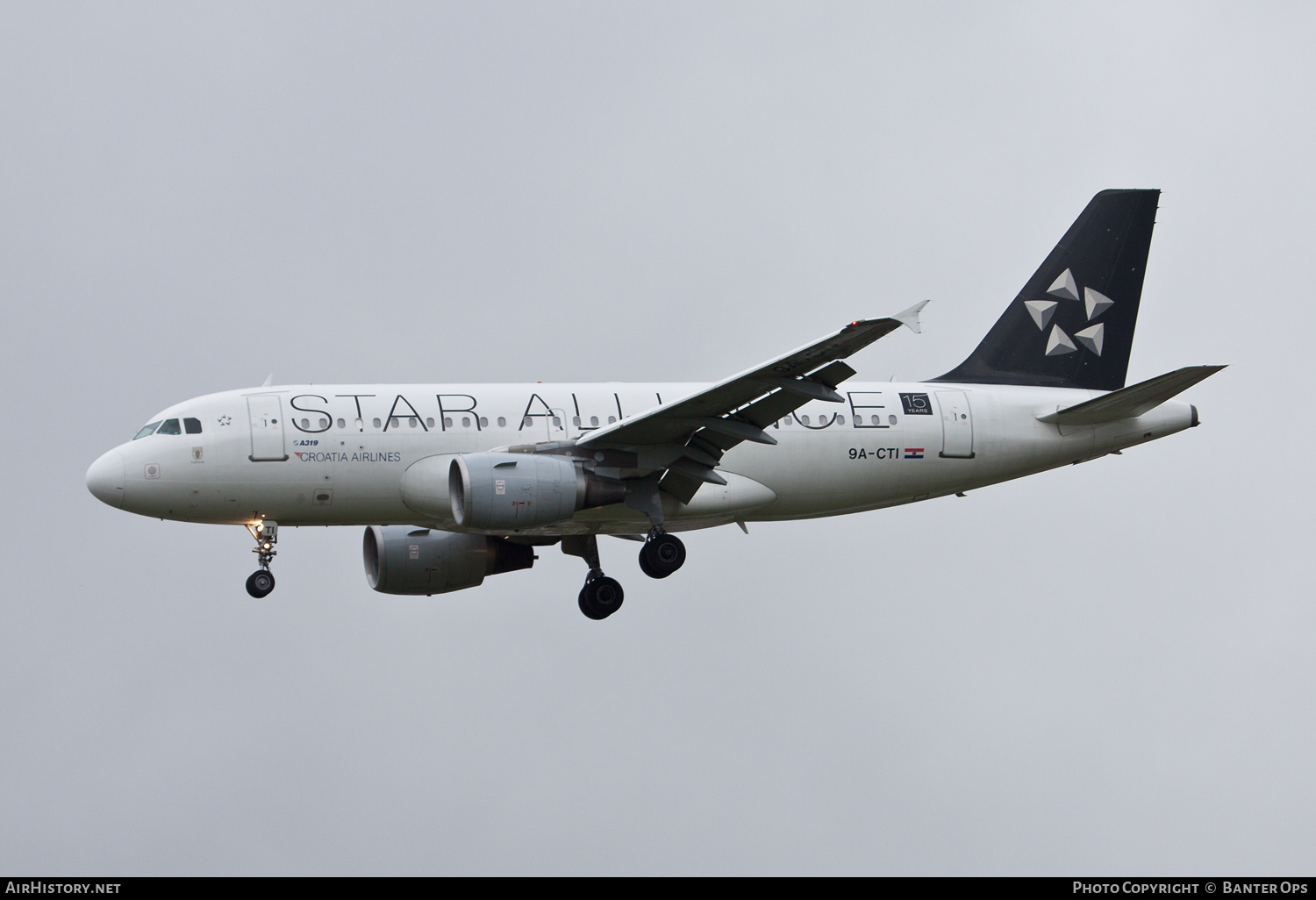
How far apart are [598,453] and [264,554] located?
6712 mm

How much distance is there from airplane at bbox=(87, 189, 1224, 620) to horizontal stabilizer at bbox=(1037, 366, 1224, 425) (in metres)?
0.06

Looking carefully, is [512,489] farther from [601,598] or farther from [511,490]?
[601,598]

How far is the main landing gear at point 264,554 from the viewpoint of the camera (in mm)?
31125

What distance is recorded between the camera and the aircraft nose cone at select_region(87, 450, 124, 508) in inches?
1212

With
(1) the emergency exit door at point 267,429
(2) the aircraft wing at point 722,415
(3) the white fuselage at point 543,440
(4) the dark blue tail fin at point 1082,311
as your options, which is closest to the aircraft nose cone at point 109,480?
(3) the white fuselage at point 543,440

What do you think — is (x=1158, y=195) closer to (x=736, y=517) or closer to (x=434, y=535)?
(x=736, y=517)

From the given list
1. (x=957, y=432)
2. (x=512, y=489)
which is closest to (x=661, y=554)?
(x=512, y=489)

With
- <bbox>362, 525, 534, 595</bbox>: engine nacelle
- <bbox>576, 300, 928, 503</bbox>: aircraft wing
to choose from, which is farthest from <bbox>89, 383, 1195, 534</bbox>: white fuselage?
<bbox>362, 525, 534, 595</bbox>: engine nacelle

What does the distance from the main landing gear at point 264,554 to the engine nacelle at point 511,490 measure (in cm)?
391

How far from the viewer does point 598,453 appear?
100.0 ft

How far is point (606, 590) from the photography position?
33.8 meters

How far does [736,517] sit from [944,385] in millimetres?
5252

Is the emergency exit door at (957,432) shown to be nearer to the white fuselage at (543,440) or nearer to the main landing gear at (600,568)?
the white fuselage at (543,440)

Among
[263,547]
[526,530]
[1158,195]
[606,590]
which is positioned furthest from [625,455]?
[1158,195]
